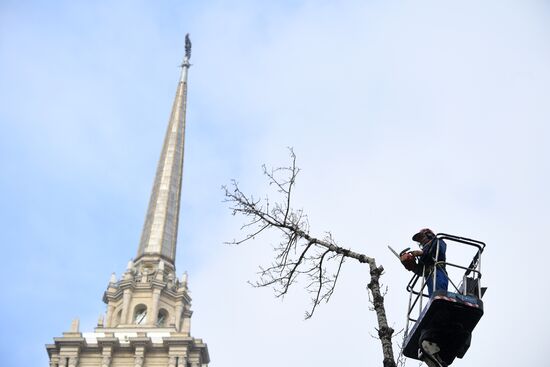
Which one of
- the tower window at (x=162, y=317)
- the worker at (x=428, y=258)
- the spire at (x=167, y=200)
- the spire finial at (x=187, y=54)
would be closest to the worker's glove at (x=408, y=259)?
the worker at (x=428, y=258)

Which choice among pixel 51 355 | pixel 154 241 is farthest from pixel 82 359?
pixel 154 241

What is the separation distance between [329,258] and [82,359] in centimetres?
4937

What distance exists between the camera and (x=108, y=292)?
68.2 m

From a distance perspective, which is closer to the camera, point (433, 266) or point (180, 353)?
point (433, 266)

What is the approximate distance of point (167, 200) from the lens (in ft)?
252

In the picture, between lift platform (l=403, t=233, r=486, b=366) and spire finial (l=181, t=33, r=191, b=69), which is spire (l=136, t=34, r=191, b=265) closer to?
spire finial (l=181, t=33, r=191, b=69)

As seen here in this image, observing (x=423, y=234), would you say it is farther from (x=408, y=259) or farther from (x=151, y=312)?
(x=151, y=312)

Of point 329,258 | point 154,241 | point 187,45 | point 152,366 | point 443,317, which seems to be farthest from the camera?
point 187,45

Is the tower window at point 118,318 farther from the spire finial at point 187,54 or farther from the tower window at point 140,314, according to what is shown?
the spire finial at point 187,54

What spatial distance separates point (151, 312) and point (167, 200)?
13815mm

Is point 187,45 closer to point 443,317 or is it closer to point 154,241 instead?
point 154,241

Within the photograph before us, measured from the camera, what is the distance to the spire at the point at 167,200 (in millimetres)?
72375

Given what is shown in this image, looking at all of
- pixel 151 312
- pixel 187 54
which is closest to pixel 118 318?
pixel 151 312

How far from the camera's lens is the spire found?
72375mm
